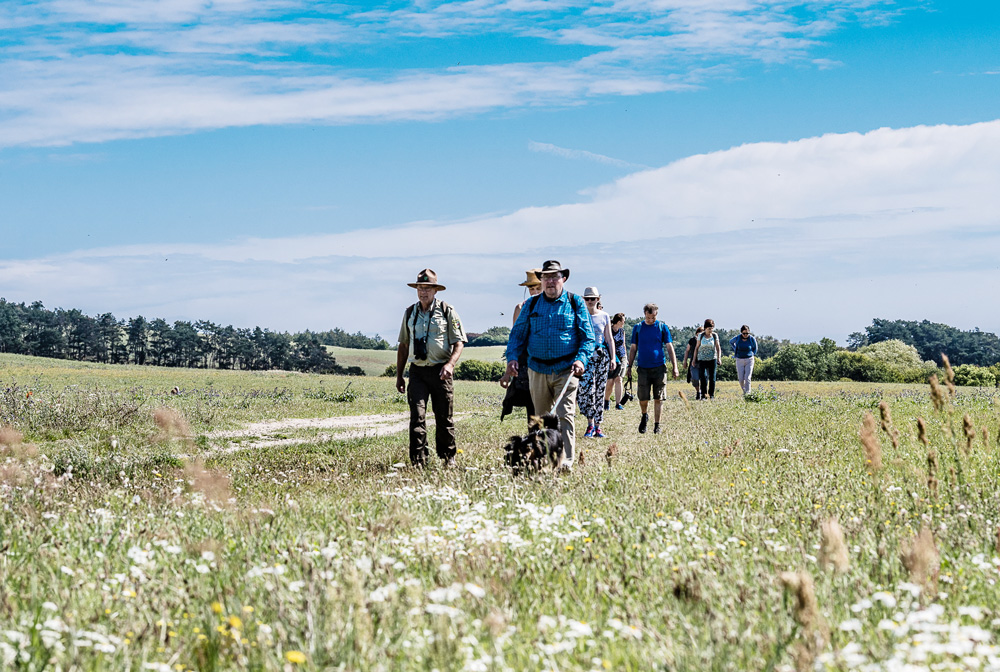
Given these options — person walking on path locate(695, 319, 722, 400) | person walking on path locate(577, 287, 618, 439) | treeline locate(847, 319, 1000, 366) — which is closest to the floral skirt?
person walking on path locate(577, 287, 618, 439)

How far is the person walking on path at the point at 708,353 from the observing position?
22766mm

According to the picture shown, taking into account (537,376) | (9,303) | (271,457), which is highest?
(9,303)

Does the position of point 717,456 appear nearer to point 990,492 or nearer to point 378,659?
point 990,492

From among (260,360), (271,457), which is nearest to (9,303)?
(260,360)

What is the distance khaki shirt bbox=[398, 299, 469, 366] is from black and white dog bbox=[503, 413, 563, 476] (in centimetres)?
193

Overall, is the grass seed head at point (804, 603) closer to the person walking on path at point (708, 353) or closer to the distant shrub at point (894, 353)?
the person walking on path at point (708, 353)

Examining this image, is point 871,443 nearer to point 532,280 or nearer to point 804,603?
point 804,603

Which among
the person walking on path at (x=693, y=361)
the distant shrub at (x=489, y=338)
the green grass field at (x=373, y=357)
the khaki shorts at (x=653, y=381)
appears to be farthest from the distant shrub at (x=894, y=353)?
the khaki shorts at (x=653, y=381)

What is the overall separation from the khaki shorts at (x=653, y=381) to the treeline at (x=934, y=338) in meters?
92.3

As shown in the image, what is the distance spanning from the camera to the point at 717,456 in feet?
31.6

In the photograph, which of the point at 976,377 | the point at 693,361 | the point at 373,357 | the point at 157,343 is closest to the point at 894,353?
the point at 976,377

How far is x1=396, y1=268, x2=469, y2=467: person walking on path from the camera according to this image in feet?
31.2

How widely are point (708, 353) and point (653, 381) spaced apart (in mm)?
9982

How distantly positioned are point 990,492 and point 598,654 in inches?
173
